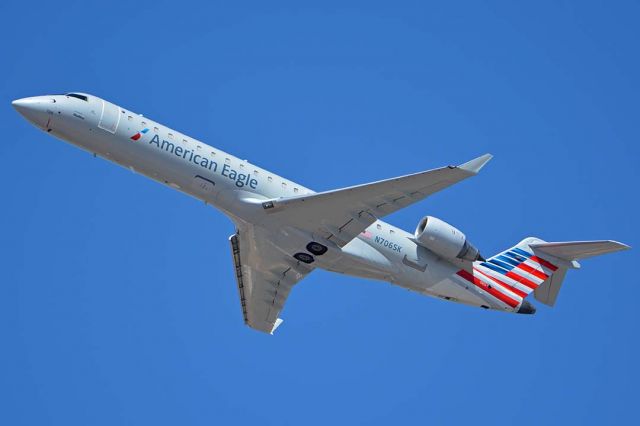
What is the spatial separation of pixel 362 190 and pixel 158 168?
5.17 metres

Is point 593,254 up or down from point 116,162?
up

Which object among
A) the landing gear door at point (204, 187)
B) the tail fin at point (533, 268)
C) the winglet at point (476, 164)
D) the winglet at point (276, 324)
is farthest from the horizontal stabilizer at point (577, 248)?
the landing gear door at point (204, 187)

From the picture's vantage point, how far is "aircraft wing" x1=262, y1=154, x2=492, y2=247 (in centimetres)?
2144

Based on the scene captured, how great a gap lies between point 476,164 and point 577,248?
248 inches

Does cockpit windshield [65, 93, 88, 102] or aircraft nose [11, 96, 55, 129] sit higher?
cockpit windshield [65, 93, 88, 102]

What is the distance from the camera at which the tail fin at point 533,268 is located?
26.0m

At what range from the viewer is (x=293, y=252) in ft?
79.9

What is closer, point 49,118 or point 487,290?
point 49,118

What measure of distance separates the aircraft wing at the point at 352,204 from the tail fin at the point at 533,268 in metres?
4.63

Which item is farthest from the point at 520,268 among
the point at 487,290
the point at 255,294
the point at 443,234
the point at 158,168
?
the point at 158,168

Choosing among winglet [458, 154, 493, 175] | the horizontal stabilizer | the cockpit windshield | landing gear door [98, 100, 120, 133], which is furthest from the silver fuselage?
winglet [458, 154, 493, 175]

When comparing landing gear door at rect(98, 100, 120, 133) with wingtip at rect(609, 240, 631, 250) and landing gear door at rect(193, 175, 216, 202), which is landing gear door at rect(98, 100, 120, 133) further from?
wingtip at rect(609, 240, 631, 250)

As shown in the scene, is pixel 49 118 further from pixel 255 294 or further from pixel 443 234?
pixel 443 234

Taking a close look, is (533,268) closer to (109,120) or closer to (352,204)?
(352,204)
